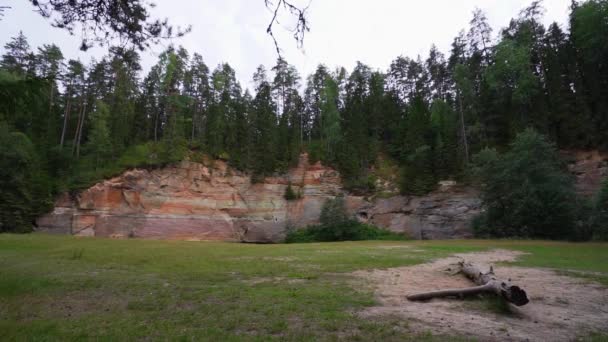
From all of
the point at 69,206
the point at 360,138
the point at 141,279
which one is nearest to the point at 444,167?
the point at 360,138

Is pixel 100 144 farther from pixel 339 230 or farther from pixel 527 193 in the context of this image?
pixel 527 193

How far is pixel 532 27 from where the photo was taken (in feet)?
156

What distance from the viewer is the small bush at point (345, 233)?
1447 inches

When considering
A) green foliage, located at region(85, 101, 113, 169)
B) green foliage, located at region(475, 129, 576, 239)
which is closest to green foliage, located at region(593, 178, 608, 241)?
green foliage, located at region(475, 129, 576, 239)

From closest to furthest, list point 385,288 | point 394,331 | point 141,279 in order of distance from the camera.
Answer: point 394,331, point 385,288, point 141,279

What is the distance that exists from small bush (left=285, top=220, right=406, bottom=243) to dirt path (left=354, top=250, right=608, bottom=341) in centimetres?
2690

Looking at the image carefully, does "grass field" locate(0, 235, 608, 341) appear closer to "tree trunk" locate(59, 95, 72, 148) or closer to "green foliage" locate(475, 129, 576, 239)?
"green foliage" locate(475, 129, 576, 239)

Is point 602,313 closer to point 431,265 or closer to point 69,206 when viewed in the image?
point 431,265

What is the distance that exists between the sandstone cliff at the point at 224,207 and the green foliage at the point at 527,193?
18.8ft

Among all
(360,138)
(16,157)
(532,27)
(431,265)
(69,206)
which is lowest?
(431,265)

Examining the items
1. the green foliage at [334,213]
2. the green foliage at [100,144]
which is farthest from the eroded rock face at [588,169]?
the green foliage at [100,144]

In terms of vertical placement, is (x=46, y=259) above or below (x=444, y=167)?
below

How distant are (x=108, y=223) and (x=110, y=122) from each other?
16466mm

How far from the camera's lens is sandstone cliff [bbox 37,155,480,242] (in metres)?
36.1
